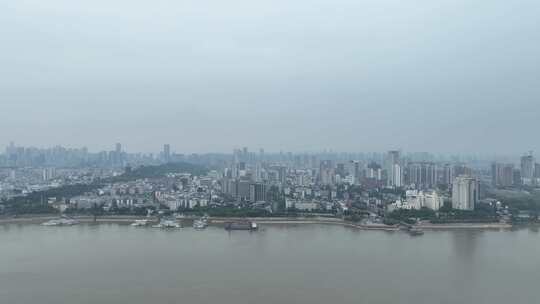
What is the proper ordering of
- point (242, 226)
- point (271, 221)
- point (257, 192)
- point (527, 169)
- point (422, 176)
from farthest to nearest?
1. point (527, 169)
2. point (422, 176)
3. point (257, 192)
4. point (271, 221)
5. point (242, 226)

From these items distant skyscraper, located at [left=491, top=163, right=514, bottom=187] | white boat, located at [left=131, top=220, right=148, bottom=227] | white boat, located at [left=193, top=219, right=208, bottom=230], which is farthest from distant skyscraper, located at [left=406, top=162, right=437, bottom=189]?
white boat, located at [left=131, top=220, right=148, bottom=227]

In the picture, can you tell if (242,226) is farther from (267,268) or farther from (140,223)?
(267,268)

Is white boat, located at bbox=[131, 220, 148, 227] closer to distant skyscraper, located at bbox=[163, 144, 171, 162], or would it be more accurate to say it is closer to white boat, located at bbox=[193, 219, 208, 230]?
white boat, located at bbox=[193, 219, 208, 230]

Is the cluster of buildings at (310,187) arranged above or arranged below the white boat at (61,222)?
above

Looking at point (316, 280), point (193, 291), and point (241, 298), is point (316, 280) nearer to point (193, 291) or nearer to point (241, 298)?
point (241, 298)

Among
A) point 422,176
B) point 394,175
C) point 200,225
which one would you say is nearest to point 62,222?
Result: point 200,225

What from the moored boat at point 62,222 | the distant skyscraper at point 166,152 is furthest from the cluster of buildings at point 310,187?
the distant skyscraper at point 166,152

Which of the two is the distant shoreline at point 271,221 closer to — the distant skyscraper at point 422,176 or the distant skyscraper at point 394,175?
the distant skyscraper at point 422,176

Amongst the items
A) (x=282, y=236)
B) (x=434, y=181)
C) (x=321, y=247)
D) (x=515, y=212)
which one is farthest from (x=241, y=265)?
(x=434, y=181)
